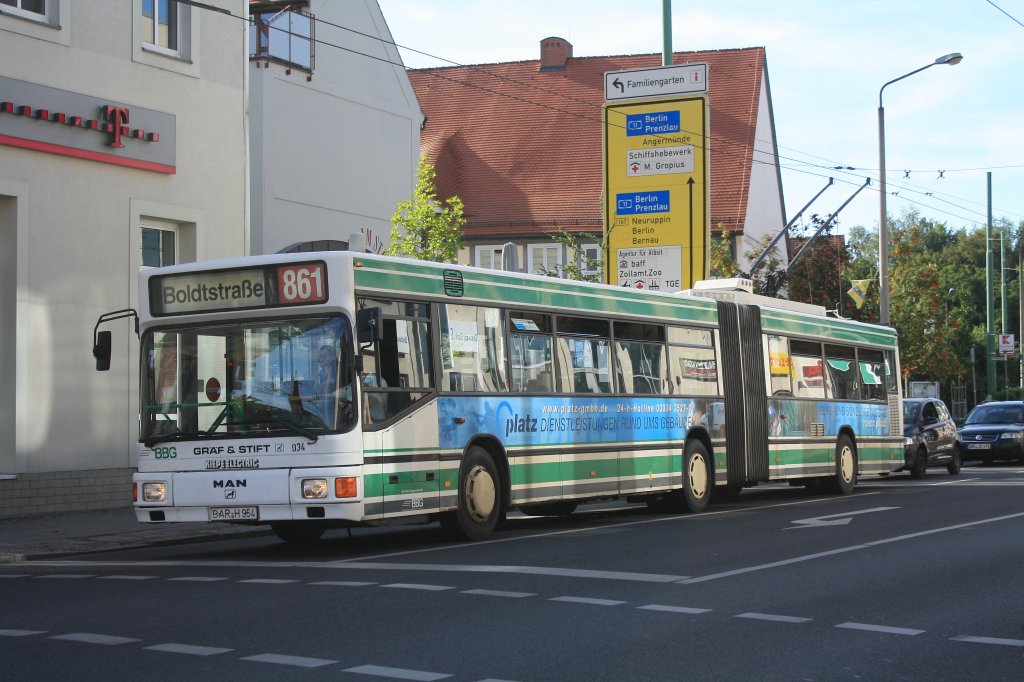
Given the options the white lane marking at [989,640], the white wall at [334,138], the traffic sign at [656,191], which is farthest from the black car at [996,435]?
the white lane marking at [989,640]

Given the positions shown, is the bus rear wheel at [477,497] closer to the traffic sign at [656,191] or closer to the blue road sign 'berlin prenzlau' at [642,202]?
the traffic sign at [656,191]

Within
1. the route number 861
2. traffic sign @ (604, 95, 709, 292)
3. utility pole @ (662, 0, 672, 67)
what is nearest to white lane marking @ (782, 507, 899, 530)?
the route number 861

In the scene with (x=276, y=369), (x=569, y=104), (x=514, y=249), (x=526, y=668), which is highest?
(x=569, y=104)

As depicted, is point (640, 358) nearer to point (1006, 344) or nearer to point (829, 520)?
point (829, 520)

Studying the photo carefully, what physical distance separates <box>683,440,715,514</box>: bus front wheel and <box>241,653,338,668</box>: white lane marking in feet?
38.0

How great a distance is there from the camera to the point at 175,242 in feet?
75.4

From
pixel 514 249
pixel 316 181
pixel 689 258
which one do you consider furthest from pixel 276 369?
pixel 316 181

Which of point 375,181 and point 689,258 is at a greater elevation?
point 375,181

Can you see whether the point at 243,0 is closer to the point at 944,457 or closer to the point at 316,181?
the point at 316,181

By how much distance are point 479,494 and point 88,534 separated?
532cm

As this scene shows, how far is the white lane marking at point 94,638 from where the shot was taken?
8.48m

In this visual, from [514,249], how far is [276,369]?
5.95 m

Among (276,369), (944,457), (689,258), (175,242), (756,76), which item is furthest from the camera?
(756,76)

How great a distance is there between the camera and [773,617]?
9047 millimetres
